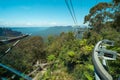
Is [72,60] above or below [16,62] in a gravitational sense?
above

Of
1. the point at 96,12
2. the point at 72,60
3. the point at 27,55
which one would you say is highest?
the point at 96,12

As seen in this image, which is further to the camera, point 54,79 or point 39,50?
point 39,50

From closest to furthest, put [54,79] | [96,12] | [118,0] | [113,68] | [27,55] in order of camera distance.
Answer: [113,68] < [118,0] < [54,79] < [27,55] < [96,12]

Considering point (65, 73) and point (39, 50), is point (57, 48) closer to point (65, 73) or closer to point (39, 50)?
point (39, 50)

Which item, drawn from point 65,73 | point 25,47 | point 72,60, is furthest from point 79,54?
point 25,47

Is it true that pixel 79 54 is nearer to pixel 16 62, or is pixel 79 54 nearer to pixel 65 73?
pixel 65 73

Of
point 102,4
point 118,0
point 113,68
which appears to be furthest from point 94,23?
point 113,68

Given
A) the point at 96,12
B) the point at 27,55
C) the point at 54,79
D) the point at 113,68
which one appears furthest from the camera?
the point at 96,12

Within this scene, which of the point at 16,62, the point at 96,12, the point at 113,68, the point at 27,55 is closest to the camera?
the point at 113,68

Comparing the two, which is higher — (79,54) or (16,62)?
(79,54)
